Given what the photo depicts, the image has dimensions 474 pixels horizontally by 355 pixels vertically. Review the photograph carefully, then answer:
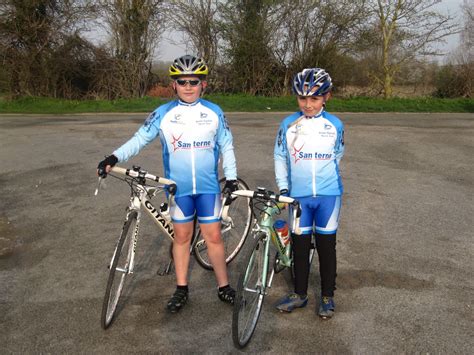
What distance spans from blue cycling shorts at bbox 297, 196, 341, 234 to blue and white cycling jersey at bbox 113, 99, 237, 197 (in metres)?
0.63

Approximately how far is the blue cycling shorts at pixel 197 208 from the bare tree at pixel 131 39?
2129cm

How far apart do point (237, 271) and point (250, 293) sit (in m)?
1.20

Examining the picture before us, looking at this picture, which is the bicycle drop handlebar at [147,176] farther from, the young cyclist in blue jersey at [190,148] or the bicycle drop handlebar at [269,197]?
the bicycle drop handlebar at [269,197]

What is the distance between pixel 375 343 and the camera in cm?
329

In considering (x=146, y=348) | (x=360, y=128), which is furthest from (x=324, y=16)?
(x=146, y=348)

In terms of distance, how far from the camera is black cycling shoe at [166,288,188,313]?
370cm

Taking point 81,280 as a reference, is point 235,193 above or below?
above

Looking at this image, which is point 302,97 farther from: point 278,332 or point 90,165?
point 90,165

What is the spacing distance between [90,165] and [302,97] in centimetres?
666

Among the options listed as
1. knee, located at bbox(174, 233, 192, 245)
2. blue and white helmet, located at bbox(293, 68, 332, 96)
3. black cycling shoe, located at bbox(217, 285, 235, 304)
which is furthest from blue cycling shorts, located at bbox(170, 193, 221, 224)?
blue and white helmet, located at bbox(293, 68, 332, 96)

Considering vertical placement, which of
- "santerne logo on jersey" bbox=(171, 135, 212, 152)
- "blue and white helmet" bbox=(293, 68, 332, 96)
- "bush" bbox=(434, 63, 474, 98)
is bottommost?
"santerne logo on jersey" bbox=(171, 135, 212, 152)

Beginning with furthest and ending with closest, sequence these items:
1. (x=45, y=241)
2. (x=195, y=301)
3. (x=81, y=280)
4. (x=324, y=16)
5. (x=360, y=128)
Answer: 1. (x=324, y=16)
2. (x=360, y=128)
3. (x=45, y=241)
4. (x=81, y=280)
5. (x=195, y=301)

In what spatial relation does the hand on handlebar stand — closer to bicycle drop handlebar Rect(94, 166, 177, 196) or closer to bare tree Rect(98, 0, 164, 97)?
bicycle drop handlebar Rect(94, 166, 177, 196)

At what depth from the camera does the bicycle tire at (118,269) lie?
133 inches
